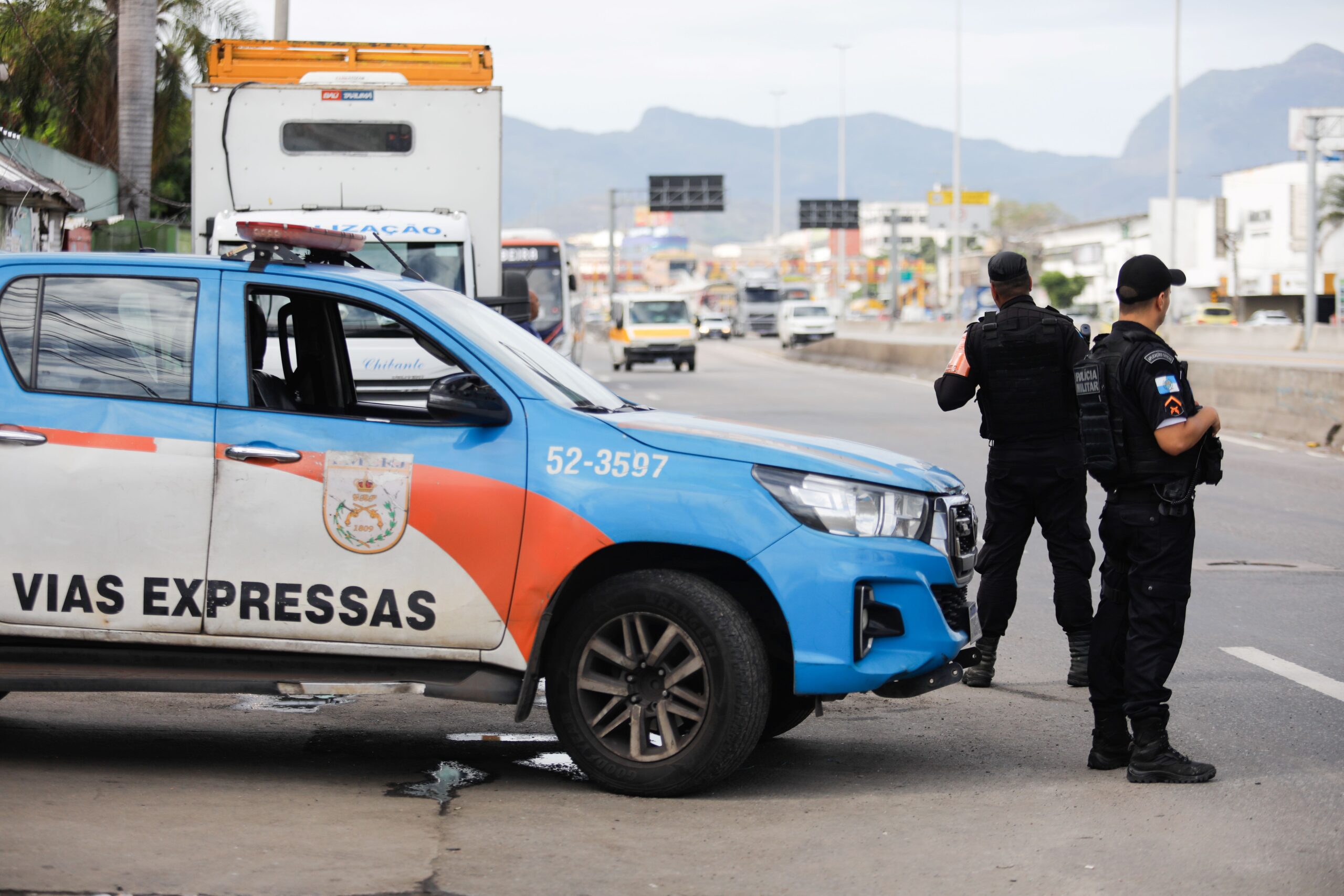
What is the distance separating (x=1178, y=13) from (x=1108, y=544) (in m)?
46.7

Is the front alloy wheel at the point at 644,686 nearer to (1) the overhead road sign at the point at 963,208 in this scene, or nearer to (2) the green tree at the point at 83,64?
(2) the green tree at the point at 83,64

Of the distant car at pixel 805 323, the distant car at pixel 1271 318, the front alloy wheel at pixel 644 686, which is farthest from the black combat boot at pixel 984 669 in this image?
the distant car at pixel 1271 318

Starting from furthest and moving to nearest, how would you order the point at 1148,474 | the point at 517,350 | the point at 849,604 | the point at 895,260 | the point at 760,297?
the point at 760,297
the point at 895,260
the point at 517,350
the point at 1148,474
the point at 849,604

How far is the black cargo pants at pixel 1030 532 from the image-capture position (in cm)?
671

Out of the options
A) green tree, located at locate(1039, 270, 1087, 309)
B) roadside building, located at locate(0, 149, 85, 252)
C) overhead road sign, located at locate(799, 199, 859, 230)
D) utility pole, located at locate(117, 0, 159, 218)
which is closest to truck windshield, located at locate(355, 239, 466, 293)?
roadside building, located at locate(0, 149, 85, 252)

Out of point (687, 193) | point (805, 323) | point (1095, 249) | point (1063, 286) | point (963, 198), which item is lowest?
point (805, 323)

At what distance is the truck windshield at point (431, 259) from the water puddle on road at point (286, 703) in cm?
676

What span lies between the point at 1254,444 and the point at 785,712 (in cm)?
1486

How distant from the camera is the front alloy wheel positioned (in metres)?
5.17

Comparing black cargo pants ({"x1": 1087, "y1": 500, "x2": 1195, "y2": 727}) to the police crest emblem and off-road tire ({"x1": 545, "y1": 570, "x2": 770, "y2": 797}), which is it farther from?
the police crest emblem

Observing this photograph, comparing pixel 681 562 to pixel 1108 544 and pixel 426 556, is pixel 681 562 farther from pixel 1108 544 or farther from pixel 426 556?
pixel 1108 544

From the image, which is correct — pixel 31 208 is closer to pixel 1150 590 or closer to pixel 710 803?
pixel 710 803

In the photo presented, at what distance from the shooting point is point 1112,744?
18.6ft

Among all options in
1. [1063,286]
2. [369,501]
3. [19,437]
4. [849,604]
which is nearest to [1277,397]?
[849,604]
